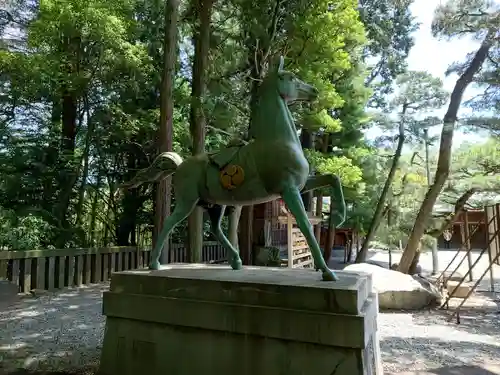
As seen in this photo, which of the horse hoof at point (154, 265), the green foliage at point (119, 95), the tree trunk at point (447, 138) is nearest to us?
the horse hoof at point (154, 265)

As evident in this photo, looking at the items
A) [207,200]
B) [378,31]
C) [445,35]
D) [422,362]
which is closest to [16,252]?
[207,200]

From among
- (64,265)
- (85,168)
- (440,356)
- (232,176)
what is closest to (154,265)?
(232,176)

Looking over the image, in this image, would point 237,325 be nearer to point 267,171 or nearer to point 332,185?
point 267,171

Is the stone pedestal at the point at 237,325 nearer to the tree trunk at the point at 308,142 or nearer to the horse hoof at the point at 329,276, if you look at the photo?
the horse hoof at the point at 329,276

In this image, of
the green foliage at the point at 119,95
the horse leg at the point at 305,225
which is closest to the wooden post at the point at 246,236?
the green foliage at the point at 119,95

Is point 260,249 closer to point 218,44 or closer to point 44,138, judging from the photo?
point 218,44

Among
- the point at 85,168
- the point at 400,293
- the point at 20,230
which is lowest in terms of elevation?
the point at 400,293

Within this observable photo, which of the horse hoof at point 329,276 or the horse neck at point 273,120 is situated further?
the horse neck at point 273,120

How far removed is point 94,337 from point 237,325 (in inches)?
106

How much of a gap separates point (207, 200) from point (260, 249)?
7862mm

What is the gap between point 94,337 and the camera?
4.72 meters

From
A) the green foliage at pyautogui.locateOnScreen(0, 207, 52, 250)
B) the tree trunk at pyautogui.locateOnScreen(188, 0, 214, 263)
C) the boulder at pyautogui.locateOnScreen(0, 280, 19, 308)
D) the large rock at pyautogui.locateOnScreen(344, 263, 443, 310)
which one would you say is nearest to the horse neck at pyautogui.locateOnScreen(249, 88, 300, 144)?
the tree trunk at pyautogui.locateOnScreen(188, 0, 214, 263)

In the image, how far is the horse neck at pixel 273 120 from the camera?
3.13 m

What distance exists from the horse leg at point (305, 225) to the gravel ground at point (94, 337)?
1.67 meters
